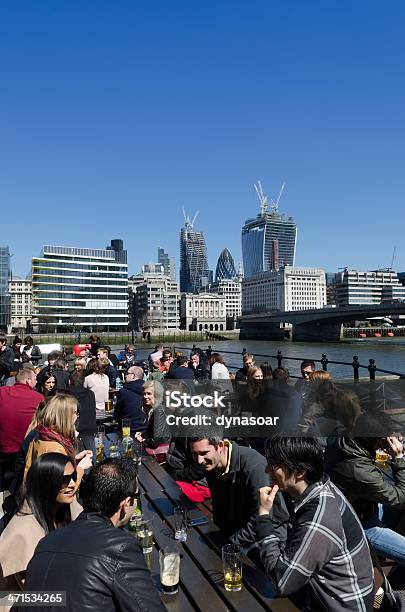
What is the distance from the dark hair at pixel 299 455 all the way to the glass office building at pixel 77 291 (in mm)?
100505

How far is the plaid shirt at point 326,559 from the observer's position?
6.86ft

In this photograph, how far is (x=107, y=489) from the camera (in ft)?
7.50

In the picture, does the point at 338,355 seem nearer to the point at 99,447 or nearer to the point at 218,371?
the point at 218,371

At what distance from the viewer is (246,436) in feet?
17.4

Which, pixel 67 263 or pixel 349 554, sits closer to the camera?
pixel 349 554

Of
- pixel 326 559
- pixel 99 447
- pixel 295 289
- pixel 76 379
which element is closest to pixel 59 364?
pixel 76 379

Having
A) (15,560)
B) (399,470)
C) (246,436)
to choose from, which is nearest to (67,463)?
(15,560)

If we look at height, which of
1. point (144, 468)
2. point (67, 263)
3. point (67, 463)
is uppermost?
point (67, 263)

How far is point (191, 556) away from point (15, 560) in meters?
0.95

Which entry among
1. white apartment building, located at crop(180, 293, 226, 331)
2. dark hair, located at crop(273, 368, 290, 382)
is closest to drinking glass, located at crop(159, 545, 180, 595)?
dark hair, located at crop(273, 368, 290, 382)

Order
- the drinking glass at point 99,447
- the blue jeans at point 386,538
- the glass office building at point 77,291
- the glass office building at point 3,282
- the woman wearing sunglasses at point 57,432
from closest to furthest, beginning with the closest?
1. the blue jeans at point 386,538
2. the woman wearing sunglasses at point 57,432
3. the drinking glass at point 99,447
4. the glass office building at point 3,282
5. the glass office building at point 77,291

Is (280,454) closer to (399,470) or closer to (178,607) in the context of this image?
(178,607)

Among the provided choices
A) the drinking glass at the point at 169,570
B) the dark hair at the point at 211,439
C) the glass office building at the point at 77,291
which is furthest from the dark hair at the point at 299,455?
the glass office building at the point at 77,291

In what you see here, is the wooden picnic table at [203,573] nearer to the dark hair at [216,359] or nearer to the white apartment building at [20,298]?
the dark hair at [216,359]
